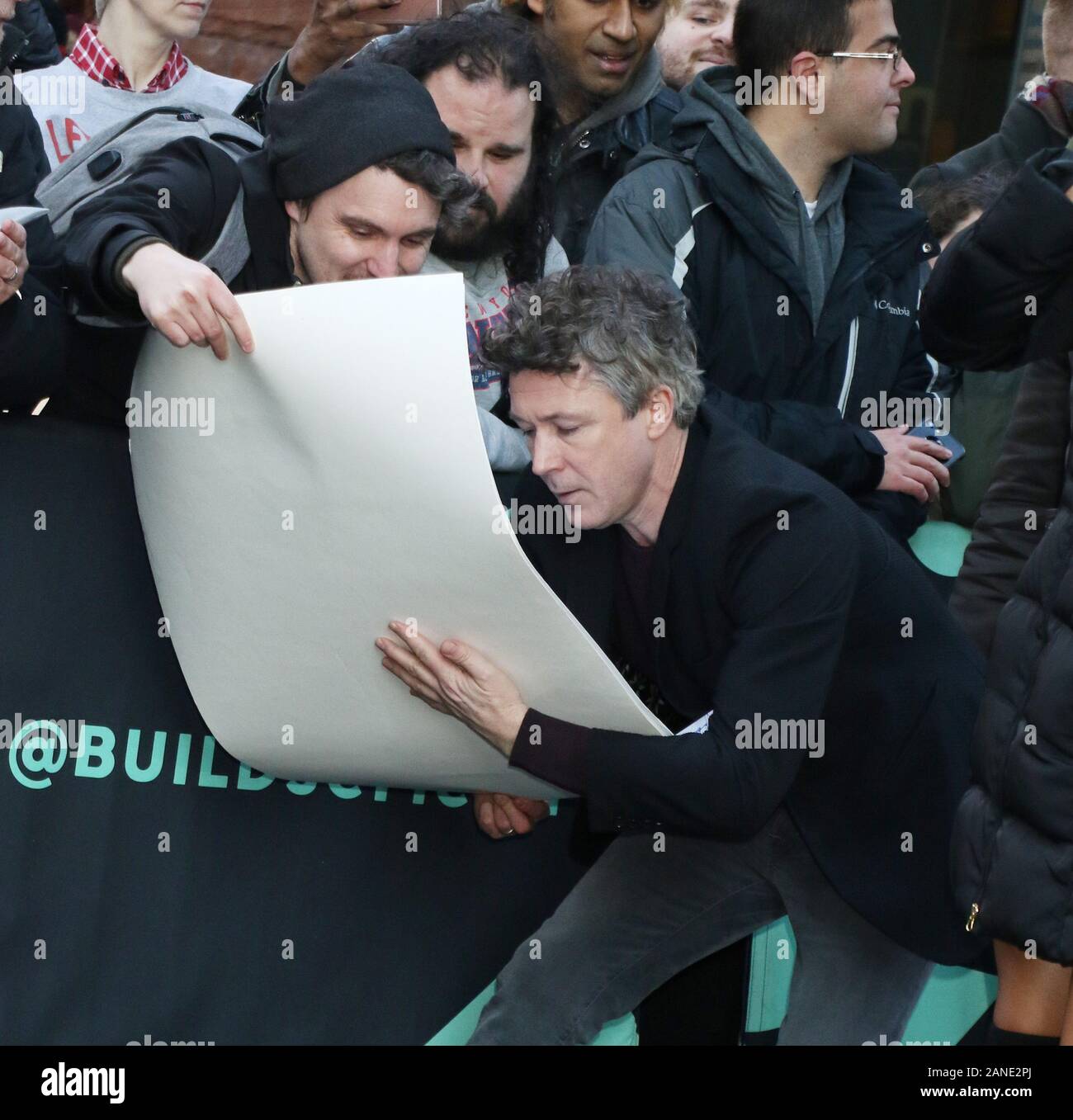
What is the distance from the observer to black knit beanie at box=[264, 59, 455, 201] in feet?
9.84

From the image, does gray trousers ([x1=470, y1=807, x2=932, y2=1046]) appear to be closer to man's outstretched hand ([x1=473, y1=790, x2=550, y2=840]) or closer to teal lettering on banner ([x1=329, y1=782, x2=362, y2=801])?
man's outstretched hand ([x1=473, y1=790, x2=550, y2=840])

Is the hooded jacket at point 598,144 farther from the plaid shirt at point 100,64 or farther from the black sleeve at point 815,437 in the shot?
the black sleeve at point 815,437

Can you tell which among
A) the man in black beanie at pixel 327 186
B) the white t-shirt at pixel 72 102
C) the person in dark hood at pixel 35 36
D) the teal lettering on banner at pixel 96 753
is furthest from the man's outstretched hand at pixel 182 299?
the person in dark hood at pixel 35 36

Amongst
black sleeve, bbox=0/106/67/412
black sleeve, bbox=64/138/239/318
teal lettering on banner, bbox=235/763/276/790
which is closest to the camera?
black sleeve, bbox=64/138/239/318

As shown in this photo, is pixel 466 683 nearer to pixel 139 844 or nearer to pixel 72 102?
pixel 139 844

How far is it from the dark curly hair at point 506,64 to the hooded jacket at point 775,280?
0.15 metres

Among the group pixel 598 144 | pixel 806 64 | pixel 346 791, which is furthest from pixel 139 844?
pixel 806 64

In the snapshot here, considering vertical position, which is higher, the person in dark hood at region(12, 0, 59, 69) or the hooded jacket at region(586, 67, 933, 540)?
the person in dark hood at region(12, 0, 59, 69)

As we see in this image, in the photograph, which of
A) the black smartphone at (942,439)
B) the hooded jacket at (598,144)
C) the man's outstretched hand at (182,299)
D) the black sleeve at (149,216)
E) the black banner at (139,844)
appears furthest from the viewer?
the hooded jacket at (598,144)

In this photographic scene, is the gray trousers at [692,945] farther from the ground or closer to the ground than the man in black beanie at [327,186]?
closer to the ground

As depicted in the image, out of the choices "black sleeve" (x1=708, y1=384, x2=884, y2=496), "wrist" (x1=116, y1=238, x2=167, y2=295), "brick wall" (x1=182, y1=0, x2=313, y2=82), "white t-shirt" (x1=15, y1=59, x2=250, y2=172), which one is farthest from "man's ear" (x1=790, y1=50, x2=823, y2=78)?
"brick wall" (x1=182, y1=0, x2=313, y2=82)

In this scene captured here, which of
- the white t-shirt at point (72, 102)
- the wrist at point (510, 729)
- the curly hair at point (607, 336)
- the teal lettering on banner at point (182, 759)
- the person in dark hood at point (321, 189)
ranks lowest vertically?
the teal lettering on banner at point (182, 759)

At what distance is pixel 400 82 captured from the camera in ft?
10.2

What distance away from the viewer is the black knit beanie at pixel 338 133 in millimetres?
2998
